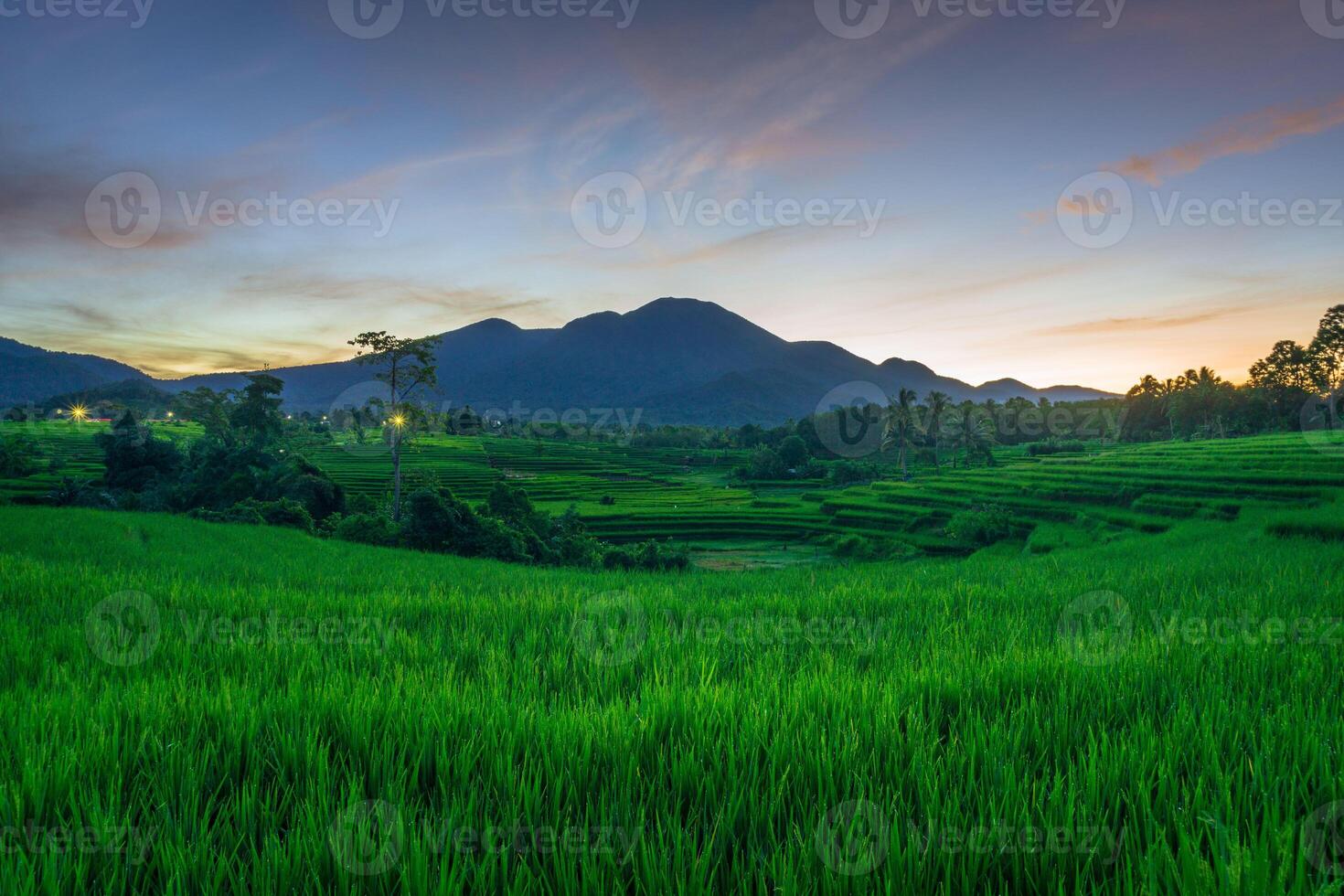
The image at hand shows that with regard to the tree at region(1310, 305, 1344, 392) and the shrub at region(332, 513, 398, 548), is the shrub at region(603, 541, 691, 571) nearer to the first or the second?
the shrub at region(332, 513, 398, 548)

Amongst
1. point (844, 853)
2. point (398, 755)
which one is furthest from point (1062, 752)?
point (398, 755)

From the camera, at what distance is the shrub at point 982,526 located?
127 ft

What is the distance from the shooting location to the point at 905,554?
42156 millimetres

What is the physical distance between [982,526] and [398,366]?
40801 millimetres

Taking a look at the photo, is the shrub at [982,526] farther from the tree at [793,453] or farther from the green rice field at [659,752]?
the tree at [793,453]

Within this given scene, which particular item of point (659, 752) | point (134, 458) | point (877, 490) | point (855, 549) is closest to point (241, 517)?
point (134, 458)

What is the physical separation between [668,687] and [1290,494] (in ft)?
121

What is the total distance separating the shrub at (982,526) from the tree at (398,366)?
3750cm

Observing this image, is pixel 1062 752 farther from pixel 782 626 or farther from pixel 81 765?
pixel 81 765

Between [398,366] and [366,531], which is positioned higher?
[398,366]

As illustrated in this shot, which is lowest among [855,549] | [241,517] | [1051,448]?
[855,549]

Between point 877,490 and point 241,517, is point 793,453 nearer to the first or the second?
point 877,490

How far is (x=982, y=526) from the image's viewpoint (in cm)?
3947

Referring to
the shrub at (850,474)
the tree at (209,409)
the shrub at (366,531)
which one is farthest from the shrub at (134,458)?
the shrub at (850,474)
